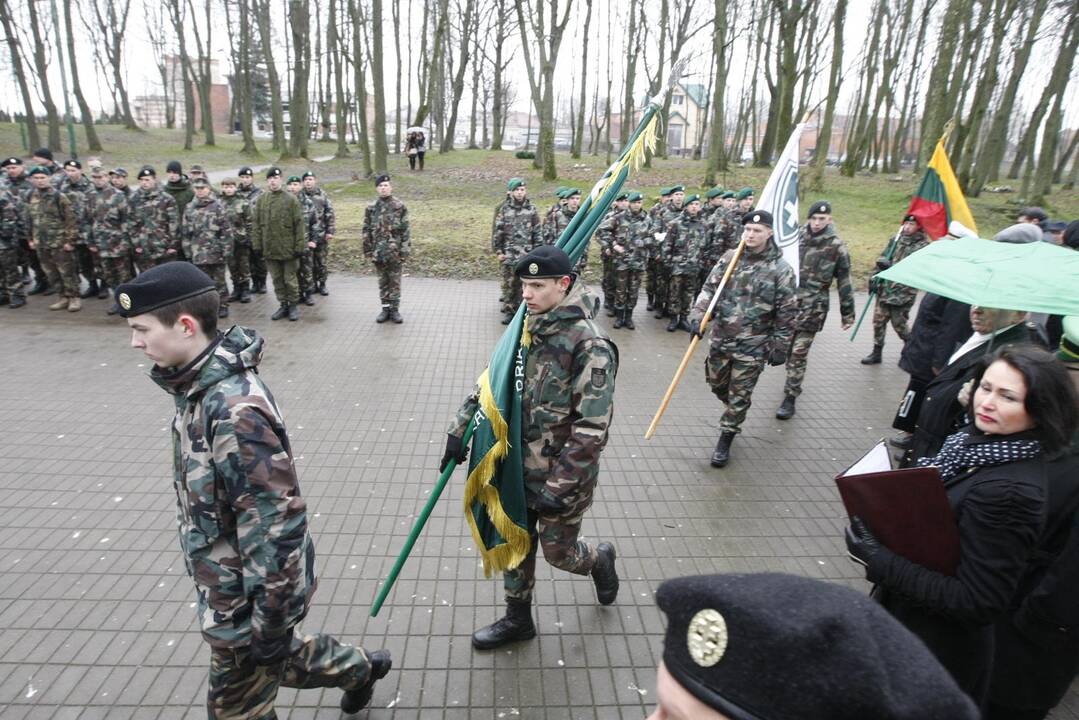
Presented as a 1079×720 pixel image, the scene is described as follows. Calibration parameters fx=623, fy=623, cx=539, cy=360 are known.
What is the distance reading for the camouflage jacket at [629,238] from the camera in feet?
33.0

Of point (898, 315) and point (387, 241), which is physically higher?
point (387, 241)

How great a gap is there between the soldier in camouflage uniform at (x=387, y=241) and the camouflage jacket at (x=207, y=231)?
2.06 m

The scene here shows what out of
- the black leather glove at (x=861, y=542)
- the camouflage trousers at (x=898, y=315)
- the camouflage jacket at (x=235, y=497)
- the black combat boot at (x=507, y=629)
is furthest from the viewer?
the camouflage trousers at (x=898, y=315)

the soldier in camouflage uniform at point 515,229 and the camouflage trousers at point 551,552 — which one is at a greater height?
the soldier in camouflage uniform at point 515,229

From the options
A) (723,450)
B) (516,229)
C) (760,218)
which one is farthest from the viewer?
(516,229)

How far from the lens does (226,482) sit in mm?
2316

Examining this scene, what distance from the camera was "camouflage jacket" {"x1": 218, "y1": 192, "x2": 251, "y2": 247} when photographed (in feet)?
33.2

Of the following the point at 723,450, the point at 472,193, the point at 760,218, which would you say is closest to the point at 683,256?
the point at 760,218

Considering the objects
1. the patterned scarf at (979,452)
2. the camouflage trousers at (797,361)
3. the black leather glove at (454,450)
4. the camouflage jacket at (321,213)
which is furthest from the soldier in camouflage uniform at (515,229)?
the patterned scarf at (979,452)

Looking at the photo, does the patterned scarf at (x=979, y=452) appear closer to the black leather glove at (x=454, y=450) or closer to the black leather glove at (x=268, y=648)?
the black leather glove at (x=454, y=450)

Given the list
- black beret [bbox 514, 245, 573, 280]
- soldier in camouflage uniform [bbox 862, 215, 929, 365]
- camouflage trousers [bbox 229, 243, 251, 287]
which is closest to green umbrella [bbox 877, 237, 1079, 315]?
black beret [bbox 514, 245, 573, 280]

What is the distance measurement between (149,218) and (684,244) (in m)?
8.31

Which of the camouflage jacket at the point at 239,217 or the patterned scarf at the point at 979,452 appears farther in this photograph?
the camouflage jacket at the point at 239,217

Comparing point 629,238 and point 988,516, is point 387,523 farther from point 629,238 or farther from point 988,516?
point 629,238
